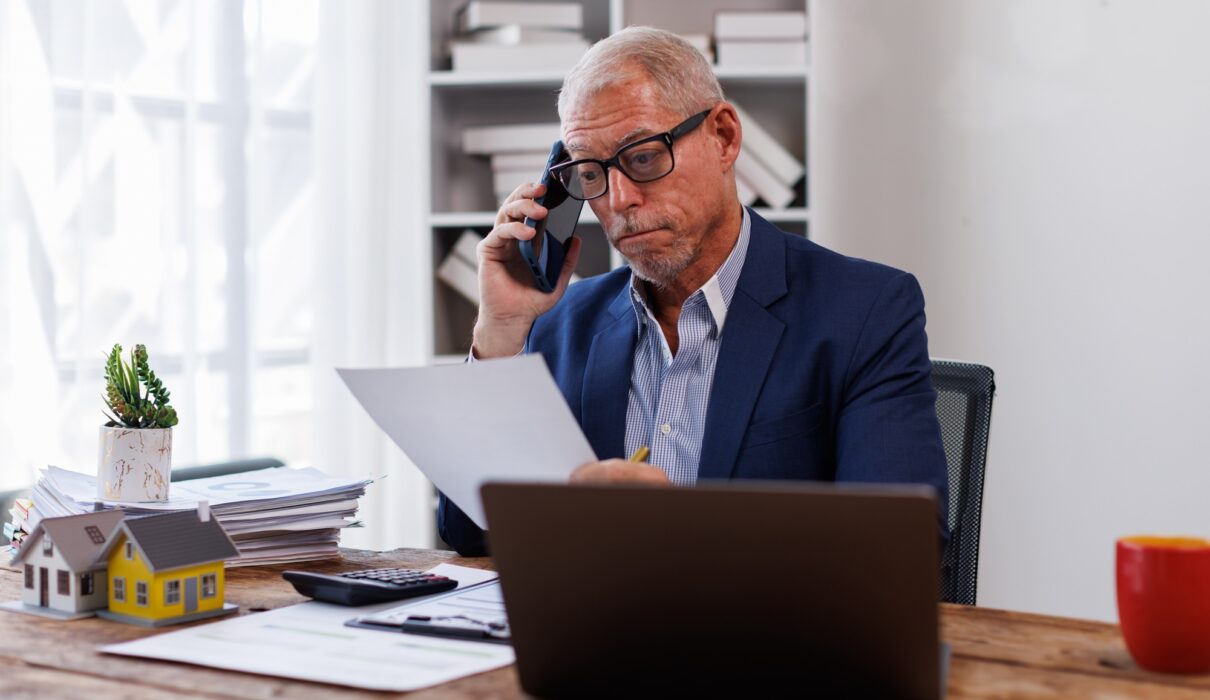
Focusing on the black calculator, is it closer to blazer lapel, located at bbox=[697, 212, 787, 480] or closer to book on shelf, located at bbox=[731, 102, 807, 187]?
blazer lapel, located at bbox=[697, 212, 787, 480]

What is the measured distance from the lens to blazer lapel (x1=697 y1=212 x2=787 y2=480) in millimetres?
1537

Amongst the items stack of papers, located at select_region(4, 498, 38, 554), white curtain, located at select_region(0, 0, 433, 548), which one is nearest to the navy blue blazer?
stack of papers, located at select_region(4, 498, 38, 554)

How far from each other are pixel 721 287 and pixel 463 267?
1.32 m

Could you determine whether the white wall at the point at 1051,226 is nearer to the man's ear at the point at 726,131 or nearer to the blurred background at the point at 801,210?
the blurred background at the point at 801,210

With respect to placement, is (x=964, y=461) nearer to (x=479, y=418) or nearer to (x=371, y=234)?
(x=479, y=418)

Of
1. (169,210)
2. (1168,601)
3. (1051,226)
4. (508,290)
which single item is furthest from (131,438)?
(1051,226)

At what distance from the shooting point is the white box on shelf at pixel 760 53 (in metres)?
2.74

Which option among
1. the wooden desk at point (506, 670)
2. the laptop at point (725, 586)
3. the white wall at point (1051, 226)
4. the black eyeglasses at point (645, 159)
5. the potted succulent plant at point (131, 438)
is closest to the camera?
the laptop at point (725, 586)

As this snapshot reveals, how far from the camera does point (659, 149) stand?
160 centimetres

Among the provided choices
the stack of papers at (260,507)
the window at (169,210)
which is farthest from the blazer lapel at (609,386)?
the window at (169,210)

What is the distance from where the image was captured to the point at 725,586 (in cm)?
81

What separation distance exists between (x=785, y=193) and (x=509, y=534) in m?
2.04

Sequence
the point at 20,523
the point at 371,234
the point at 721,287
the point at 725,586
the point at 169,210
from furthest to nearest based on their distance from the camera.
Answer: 1. the point at 371,234
2. the point at 169,210
3. the point at 721,287
4. the point at 20,523
5. the point at 725,586

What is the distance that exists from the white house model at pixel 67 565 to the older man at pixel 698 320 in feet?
1.52
